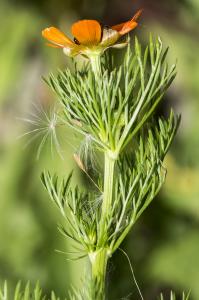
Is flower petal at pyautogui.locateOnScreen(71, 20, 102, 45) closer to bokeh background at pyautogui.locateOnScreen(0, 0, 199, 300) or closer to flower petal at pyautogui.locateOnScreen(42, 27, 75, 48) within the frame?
flower petal at pyautogui.locateOnScreen(42, 27, 75, 48)

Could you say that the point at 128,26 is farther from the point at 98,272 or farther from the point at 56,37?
the point at 98,272

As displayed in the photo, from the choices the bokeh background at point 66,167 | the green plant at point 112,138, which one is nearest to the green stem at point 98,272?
the green plant at point 112,138

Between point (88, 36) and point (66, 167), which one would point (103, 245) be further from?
point (66, 167)

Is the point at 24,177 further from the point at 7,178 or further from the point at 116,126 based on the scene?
the point at 116,126

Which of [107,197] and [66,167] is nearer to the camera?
[107,197]

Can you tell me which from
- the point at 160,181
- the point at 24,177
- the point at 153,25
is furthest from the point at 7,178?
the point at 160,181

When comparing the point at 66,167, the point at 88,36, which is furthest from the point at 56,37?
the point at 66,167

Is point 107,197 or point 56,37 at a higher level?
point 56,37
